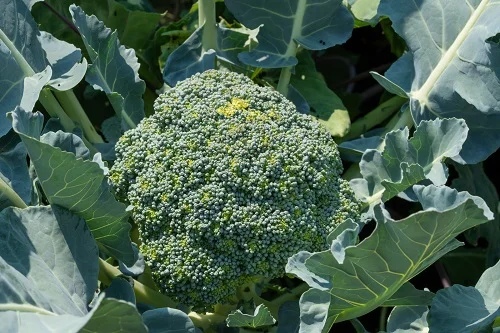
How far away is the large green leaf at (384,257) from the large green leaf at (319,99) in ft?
1.57

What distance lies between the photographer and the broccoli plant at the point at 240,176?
1211mm

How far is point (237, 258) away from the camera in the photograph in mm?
1389

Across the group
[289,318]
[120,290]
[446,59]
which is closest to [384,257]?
[289,318]

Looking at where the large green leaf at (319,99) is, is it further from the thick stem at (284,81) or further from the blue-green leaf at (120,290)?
the blue-green leaf at (120,290)

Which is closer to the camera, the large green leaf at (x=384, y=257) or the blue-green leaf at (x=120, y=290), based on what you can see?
the large green leaf at (x=384, y=257)

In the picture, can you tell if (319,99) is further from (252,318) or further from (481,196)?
(252,318)

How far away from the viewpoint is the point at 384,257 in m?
1.18

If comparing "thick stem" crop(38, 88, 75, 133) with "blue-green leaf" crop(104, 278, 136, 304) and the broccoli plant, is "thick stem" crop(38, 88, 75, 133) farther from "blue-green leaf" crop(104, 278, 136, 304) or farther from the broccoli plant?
"blue-green leaf" crop(104, 278, 136, 304)

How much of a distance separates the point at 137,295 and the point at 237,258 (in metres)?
0.23

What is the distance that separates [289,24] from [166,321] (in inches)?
30.0

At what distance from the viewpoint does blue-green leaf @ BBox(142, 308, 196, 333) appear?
126 cm

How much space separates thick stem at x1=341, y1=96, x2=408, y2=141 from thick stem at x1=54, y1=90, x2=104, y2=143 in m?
0.63

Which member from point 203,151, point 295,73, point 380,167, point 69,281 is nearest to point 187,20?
point 295,73

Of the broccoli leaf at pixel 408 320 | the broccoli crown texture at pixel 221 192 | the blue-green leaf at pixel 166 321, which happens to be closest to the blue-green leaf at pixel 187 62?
the broccoli crown texture at pixel 221 192
